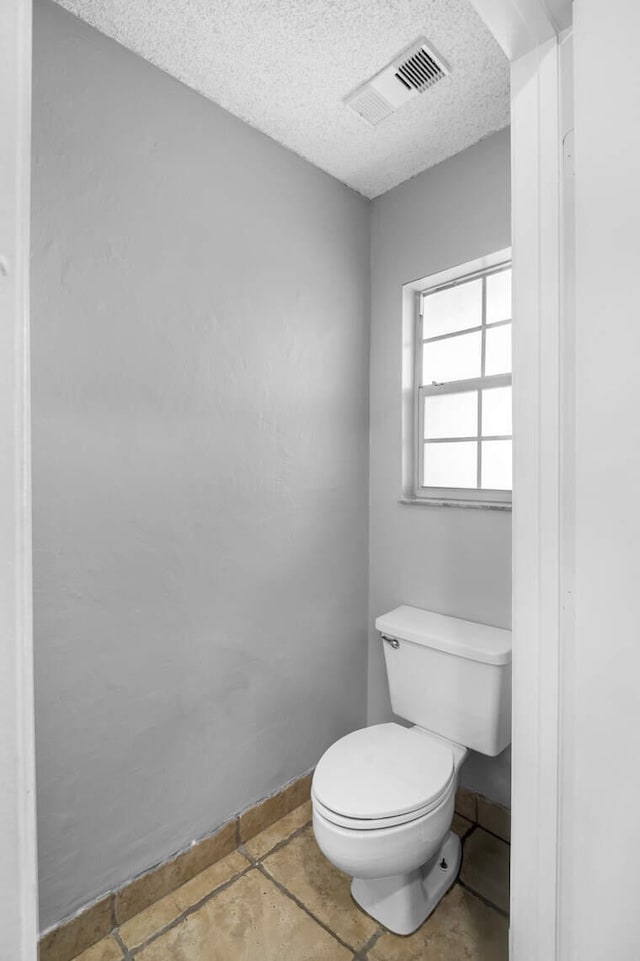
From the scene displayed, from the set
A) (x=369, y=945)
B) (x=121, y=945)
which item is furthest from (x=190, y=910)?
(x=369, y=945)

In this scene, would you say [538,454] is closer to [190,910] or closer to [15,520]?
[15,520]

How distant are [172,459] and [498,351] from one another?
1.24 m

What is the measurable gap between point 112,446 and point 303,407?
722 millimetres

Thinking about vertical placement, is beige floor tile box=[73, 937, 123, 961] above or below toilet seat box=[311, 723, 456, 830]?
below

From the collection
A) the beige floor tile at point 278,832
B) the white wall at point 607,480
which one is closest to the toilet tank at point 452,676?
the beige floor tile at point 278,832

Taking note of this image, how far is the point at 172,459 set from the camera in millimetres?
1391

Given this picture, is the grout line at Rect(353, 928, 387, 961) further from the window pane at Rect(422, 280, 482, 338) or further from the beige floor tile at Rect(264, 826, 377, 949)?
the window pane at Rect(422, 280, 482, 338)

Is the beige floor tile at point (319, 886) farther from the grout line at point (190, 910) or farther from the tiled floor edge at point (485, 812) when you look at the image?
the tiled floor edge at point (485, 812)

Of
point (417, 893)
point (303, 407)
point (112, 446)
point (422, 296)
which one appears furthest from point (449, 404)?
point (417, 893)

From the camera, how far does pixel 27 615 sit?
0.28 m

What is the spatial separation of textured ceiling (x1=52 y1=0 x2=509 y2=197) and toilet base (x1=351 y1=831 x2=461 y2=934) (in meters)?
2.36

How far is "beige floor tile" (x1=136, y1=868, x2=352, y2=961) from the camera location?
3.99 ft

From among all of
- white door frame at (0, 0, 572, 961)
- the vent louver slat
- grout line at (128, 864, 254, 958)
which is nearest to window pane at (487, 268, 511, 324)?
the vent louver slat

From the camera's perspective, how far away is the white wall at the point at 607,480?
20.4 inches
